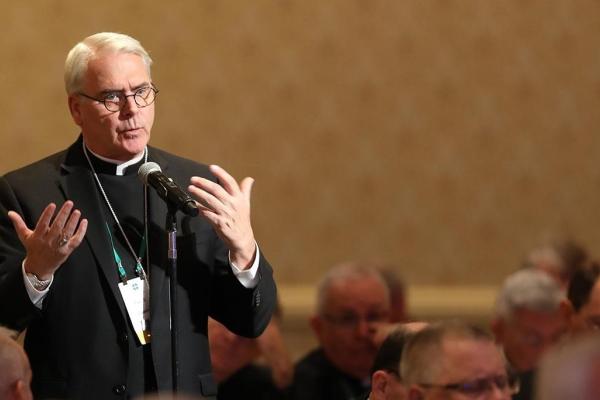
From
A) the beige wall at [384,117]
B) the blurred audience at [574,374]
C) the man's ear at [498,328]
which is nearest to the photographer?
the blurred audience at [574,374]

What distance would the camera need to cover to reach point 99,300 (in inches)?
131

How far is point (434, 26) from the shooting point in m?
6.73

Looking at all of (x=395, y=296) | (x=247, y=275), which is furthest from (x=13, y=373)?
(x=395, y=296)

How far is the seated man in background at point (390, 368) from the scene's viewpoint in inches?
129

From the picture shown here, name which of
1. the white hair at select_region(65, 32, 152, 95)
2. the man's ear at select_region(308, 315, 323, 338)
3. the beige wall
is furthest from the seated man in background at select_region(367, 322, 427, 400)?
the beige wall

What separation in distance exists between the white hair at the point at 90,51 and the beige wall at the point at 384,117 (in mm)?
3017

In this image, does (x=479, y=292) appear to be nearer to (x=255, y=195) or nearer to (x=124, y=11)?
(x=255, y=195)

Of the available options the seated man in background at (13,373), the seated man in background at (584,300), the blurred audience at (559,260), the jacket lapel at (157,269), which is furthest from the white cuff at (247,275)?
the blurred audience at (559,260)

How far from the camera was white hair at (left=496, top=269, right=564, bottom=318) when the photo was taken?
493cm

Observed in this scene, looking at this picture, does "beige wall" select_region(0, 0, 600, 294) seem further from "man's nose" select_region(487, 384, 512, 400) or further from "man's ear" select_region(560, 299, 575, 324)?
"man's nose" select_region(487, 384, 512, 400)

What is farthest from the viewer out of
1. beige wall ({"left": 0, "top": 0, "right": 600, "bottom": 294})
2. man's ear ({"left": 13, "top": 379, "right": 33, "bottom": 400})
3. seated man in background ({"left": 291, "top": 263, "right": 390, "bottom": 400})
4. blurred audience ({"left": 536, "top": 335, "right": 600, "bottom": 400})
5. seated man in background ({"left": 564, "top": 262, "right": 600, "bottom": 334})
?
beige wall ({"left": 0, "top": 0, "right": 600, "bottom": 294})

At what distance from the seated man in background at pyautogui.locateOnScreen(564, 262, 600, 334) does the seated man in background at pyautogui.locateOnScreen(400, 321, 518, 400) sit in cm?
134

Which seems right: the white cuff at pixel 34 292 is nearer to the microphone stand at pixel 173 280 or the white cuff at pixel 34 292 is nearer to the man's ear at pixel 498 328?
the microphone stand at pixel 173 280

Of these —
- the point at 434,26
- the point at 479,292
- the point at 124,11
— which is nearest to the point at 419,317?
the point at 479,292
